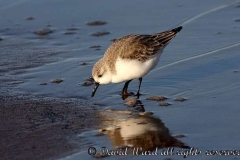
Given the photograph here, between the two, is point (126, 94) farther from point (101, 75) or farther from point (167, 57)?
point (167, 57)

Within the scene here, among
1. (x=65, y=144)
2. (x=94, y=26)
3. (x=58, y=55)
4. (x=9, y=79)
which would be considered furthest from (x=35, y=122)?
(x=94, y=26)

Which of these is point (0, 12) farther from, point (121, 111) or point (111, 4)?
point (121, 111)

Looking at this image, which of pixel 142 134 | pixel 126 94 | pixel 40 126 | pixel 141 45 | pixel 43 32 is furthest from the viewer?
pixel 43 32

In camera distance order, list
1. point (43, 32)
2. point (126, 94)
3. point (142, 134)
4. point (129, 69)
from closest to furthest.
→ point (142, 134)
point (129, 69)
point (126, 94)
point (43, 32)

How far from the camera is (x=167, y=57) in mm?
8766

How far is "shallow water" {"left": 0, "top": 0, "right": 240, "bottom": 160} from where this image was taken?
21.5 feet

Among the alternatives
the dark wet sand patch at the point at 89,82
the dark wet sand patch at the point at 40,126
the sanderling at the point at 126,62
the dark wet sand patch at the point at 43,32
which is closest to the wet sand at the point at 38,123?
the dark wet sand patch at the point at 40,126

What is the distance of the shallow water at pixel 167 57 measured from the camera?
654cm

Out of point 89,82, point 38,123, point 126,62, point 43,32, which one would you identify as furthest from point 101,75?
point 43,32

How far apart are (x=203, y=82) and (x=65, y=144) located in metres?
2.31

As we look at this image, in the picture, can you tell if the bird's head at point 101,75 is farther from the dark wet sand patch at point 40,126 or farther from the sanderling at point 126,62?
the dark wet sand patch at point 40,126

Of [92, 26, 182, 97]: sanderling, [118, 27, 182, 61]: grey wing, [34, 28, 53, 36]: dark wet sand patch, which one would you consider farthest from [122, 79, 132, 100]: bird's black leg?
[34, 28, 53, 36]: dark wet sand patch

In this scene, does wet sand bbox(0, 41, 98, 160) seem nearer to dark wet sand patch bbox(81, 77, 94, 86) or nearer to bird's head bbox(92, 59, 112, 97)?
bird's head bbox(92, 59, 112, 97)

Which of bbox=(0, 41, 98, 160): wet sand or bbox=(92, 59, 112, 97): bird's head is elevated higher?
bbox=(92, 59, 112, 97): bird's head
